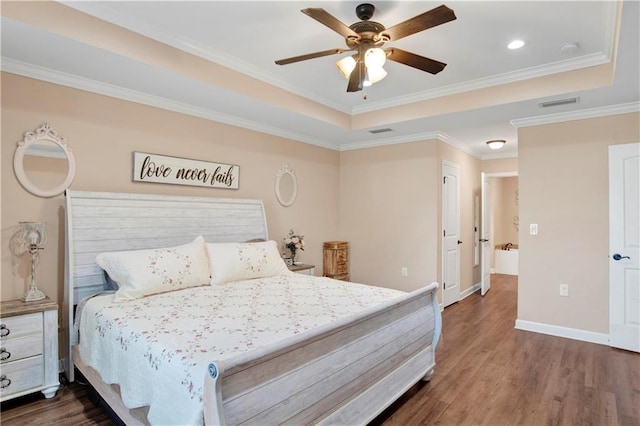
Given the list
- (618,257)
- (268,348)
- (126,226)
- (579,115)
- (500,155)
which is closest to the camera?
(268,348)

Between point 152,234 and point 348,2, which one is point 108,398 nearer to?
point 152,234

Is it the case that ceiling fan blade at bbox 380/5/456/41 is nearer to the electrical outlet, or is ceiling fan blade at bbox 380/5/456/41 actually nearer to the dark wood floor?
the dark wood floor

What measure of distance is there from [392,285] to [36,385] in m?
4.10

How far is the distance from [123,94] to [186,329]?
2375mm

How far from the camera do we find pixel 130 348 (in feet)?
6.37

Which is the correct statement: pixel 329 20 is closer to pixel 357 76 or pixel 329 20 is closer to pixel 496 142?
pixel 357 76

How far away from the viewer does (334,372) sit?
1901 mm

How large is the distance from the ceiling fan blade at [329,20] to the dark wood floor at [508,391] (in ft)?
8.20

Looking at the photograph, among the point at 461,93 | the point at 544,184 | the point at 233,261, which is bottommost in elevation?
the point at 233,261

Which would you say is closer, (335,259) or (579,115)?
(579,115)

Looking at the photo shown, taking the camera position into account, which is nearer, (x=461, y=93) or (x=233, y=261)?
(x=233, y=261)

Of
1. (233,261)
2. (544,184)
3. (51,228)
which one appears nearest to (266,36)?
(233,261)

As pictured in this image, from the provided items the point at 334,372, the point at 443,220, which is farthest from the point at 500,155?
the point at 334,372

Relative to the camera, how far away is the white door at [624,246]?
3.52m
